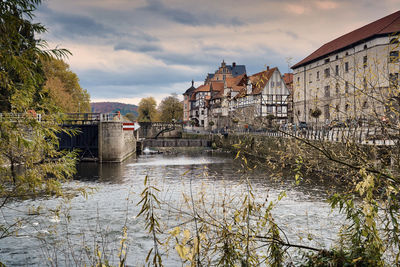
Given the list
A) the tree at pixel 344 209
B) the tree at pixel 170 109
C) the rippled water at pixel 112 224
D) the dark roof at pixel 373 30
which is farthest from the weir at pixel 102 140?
the tree at pixel 170 109

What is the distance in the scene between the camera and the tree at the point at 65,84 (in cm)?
5116

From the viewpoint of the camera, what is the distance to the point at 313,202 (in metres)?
14.6

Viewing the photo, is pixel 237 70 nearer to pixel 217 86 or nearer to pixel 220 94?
pixel 217 86

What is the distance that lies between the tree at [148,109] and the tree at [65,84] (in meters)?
42.5

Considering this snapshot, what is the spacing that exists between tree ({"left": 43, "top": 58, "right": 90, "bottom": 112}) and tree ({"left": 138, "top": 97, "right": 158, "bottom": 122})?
42538mm

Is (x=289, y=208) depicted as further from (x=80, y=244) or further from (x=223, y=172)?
(x=223, y=172)

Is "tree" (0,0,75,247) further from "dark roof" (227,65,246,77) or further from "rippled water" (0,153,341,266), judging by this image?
"dark roof" (227,65,246,77)

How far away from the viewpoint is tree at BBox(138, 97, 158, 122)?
367ft

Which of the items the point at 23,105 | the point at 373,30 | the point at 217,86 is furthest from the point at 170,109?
the point at 23,105

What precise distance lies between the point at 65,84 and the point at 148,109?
5357 cm

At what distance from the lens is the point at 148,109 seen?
112m

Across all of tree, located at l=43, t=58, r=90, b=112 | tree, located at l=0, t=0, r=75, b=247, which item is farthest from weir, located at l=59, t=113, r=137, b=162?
tree, located at l=0, t=0, r=75, b=247

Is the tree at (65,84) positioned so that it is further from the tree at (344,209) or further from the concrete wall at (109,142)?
the tree at (344,209)

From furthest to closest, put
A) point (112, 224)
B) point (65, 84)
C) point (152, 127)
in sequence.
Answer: point (152, 127) < point (65, 84) < point (112, 224)
